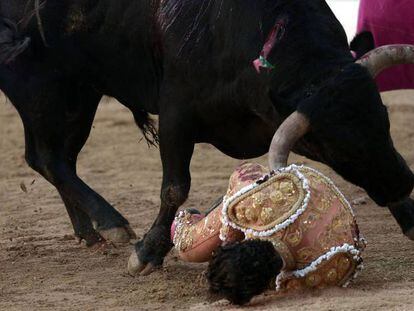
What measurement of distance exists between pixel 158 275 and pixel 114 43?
121 cm

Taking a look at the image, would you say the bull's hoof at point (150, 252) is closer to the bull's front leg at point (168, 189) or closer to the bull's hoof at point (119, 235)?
the bull's front leg at point (168, 189)

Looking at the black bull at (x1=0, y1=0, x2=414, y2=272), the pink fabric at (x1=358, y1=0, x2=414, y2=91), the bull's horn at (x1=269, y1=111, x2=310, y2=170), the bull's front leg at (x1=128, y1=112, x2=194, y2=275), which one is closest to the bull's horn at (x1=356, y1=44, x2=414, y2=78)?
the black bull at (x1=0, y1=0, x2=414, y2=272)

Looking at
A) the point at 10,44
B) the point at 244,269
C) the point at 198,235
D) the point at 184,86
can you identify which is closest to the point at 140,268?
the point at 198,235

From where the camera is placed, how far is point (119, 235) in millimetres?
5281

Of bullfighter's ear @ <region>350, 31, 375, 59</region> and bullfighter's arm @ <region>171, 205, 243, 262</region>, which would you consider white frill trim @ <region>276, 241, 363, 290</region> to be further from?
bullfighter's ear @ <region>350, 31, 375, 59</region>

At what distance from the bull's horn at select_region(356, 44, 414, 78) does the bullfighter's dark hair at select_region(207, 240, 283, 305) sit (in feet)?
3.16

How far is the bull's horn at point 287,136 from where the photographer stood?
14.0ft

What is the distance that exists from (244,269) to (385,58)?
48.2 inches

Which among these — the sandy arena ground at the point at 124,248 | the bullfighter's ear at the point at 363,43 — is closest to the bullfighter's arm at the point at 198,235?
the sandy arena ground at the point at 124,248

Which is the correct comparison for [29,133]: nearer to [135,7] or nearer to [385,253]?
[135,7]

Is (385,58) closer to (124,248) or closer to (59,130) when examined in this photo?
(124,248)

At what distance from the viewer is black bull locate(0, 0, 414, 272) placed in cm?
435

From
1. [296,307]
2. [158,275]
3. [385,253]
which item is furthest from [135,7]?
[296,307]

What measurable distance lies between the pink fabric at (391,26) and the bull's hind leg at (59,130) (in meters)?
1.52
